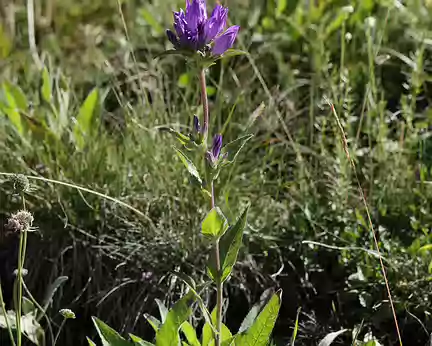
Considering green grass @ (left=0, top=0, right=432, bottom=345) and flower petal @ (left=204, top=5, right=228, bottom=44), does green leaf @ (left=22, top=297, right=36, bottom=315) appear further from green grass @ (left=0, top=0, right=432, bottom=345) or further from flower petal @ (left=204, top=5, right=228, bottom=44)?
flower petal @ (left=204, top=5, right=228, bottom=44)

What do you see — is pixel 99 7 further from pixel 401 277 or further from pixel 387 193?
pixel 401 277

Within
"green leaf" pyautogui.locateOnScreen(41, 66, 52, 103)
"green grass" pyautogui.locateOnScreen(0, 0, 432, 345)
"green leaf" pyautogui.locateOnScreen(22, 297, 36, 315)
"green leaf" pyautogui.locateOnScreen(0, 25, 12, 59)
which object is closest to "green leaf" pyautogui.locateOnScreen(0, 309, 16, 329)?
"green leaf" pyautogui.locateOnScreen(22, 297, 36, 315)

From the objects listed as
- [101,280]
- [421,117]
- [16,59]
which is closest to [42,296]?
[101,280]

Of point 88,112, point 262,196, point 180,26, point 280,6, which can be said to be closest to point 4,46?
point 88,112

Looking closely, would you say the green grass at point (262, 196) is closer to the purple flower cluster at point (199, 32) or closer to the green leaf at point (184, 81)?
the green leaf at point (184, 81)

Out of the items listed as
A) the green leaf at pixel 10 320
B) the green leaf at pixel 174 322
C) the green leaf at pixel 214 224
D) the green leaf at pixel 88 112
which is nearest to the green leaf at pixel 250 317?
the green leaf at pixel 174 322

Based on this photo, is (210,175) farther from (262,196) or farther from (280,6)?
(280,6)
